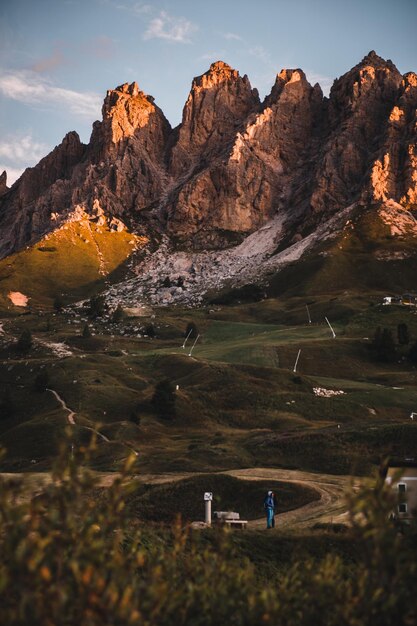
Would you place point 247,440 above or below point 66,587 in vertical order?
below

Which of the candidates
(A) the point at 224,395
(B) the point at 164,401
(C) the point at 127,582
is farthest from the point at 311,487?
(A) the point at 224,395

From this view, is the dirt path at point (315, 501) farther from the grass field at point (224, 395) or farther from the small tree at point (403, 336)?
the small tree at point (403, 336)

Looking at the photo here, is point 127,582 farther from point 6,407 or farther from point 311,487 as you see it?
point 6,407

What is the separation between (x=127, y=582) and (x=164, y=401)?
87.6m

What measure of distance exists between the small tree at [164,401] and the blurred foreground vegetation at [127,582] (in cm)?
8385

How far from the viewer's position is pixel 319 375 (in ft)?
420

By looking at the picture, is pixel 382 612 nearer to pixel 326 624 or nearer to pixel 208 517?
pixel 326 624

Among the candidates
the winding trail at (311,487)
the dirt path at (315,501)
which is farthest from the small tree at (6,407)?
the dirt path at (315,501)

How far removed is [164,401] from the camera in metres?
103

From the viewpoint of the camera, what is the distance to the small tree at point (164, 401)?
103m

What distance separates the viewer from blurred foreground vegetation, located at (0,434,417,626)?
45.4ft

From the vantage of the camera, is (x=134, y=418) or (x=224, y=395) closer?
(x=134, y=418)

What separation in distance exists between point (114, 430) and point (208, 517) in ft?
164

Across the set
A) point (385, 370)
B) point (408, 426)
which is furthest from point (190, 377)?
point (408, 426)
